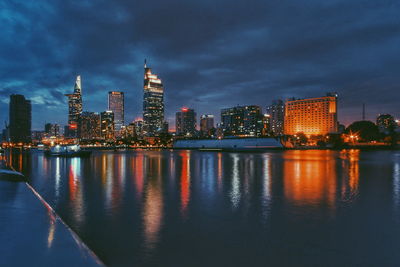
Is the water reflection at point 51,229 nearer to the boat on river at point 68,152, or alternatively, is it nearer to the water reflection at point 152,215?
the water reflection at point 152,215

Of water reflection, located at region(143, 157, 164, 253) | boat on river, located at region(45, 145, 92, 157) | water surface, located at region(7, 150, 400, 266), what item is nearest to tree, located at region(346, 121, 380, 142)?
boat on river, located at region(45, 145, 92, 157)

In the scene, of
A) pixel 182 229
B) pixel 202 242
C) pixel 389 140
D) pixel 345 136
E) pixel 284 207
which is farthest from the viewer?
pixel 345 136

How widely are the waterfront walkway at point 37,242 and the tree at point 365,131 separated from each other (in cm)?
17457

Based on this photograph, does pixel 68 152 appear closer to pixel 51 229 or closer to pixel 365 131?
pixel 51 229

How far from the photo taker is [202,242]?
10133 millimetres

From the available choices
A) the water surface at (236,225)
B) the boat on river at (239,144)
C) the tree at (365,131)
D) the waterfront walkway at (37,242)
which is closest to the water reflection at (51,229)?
the waterfront walkway at (37,242)

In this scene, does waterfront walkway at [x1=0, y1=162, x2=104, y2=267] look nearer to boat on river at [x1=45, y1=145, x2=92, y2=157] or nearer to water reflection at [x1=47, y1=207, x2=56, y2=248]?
water reflection at [x1=47, y1=207, x2=56, y2=248]

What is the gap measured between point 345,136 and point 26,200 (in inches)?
6981

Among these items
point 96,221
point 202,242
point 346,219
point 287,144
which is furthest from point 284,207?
point 287,144

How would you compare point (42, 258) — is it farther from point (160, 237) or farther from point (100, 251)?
point (160, 237)

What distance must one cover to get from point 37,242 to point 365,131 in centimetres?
18078

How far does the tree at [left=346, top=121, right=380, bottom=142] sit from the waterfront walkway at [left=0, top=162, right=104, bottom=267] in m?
175

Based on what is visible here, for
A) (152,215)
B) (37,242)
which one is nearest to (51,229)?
(37,242)

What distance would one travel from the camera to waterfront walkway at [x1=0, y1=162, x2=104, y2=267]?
6895 millimetres
